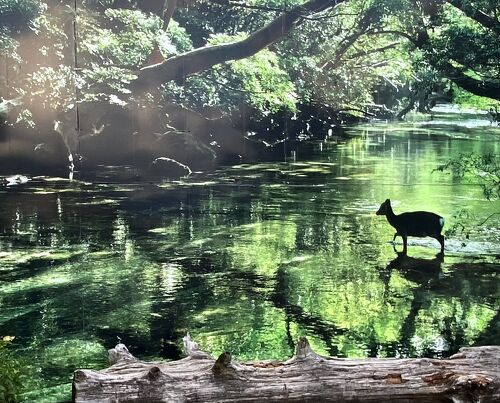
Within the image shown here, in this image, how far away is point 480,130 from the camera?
4730mm

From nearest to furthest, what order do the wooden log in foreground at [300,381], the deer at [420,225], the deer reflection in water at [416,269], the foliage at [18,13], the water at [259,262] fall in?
the wooden log in foreground at [300,381]
the water at [259,262]
the deer reflection in water at [416,269]
the deer at [420,225]
the foliage at [18,13]

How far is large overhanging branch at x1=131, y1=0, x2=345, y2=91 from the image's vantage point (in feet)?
15.8

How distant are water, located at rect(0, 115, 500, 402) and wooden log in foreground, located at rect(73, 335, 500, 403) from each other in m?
1.13

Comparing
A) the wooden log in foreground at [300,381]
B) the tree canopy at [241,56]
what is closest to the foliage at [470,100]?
the tree canopy at [241,56]

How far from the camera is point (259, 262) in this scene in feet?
15.1

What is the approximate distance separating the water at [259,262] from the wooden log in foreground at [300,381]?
1126 millimetres

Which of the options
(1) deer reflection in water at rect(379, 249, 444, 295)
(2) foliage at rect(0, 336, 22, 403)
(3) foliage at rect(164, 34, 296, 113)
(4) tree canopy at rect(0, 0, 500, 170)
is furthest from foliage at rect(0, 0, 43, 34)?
(1) deer reflection in water at rect(379, 249, 444, 295)

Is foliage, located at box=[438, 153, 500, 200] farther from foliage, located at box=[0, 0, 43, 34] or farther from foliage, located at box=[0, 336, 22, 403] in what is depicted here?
foliage, located at box=[0, 336, 22, 403]

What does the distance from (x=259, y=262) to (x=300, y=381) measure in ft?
5.91

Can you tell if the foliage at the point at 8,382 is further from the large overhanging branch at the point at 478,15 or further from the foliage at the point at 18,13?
the large overhanging branch at the point at 478,15

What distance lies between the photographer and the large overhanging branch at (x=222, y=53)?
15.8 feet

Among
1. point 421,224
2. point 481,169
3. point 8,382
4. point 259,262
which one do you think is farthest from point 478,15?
point 8,382

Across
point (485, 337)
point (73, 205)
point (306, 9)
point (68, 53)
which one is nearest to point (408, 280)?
point (485, 337)

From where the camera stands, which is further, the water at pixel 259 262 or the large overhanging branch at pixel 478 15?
Answer: the large overhanging branch at pixel 478 15
